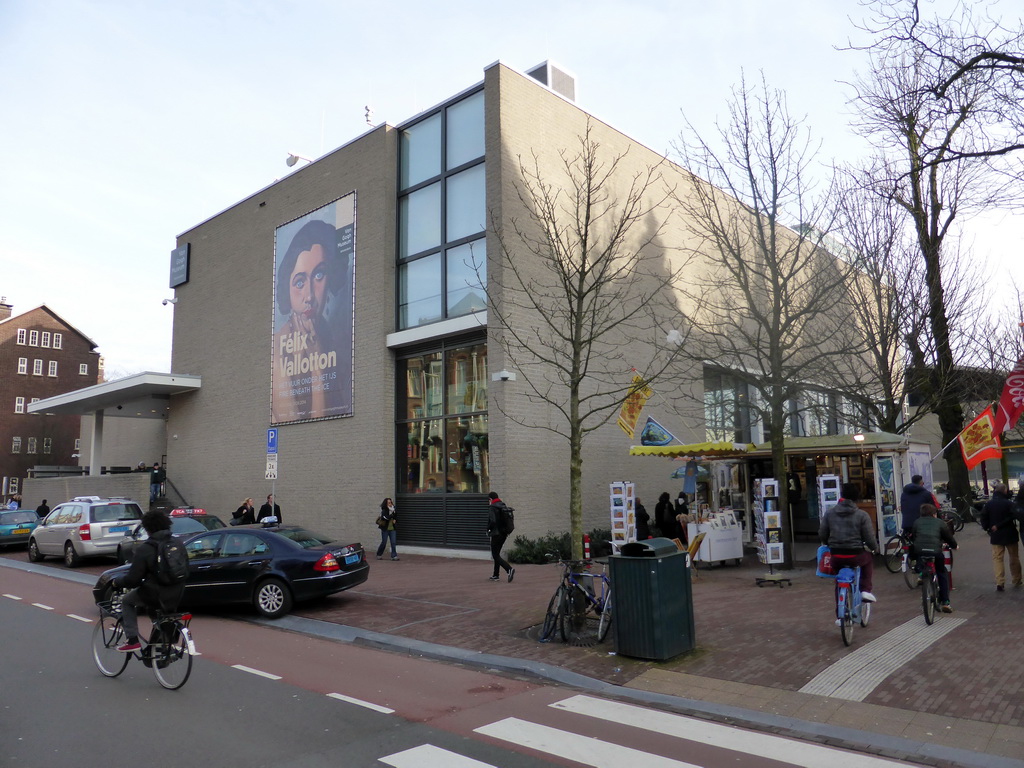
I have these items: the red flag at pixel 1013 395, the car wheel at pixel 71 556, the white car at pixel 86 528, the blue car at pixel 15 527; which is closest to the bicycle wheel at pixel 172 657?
the red flag at pixel 1013 395

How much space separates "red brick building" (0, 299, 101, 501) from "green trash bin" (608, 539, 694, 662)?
63.7 m

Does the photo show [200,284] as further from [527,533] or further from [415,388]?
[527,533]

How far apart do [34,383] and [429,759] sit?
230ft

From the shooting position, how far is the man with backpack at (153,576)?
7.45 meters

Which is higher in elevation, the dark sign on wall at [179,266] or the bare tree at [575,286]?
the dark sign on wall at [179,266]

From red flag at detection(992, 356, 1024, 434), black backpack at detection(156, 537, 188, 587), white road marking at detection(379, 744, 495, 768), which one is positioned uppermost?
red flag at detection(992, 356, 1024, 434)

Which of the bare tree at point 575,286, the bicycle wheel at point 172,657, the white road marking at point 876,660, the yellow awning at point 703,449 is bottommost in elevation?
the white road marking at point 876,660

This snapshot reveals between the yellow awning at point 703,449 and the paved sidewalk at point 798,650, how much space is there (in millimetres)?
3190

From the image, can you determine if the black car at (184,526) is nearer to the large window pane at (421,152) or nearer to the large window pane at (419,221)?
the large window pane at (419,221)

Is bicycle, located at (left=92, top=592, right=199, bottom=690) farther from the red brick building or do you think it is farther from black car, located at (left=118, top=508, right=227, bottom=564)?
the red brick building

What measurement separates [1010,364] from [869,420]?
235 inches

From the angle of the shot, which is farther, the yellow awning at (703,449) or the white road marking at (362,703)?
the yellow awning at (703,449)

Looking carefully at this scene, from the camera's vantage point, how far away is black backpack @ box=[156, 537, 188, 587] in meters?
7.47

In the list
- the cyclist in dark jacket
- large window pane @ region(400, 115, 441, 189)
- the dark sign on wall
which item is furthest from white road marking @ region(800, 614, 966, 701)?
the dark sign on wall
